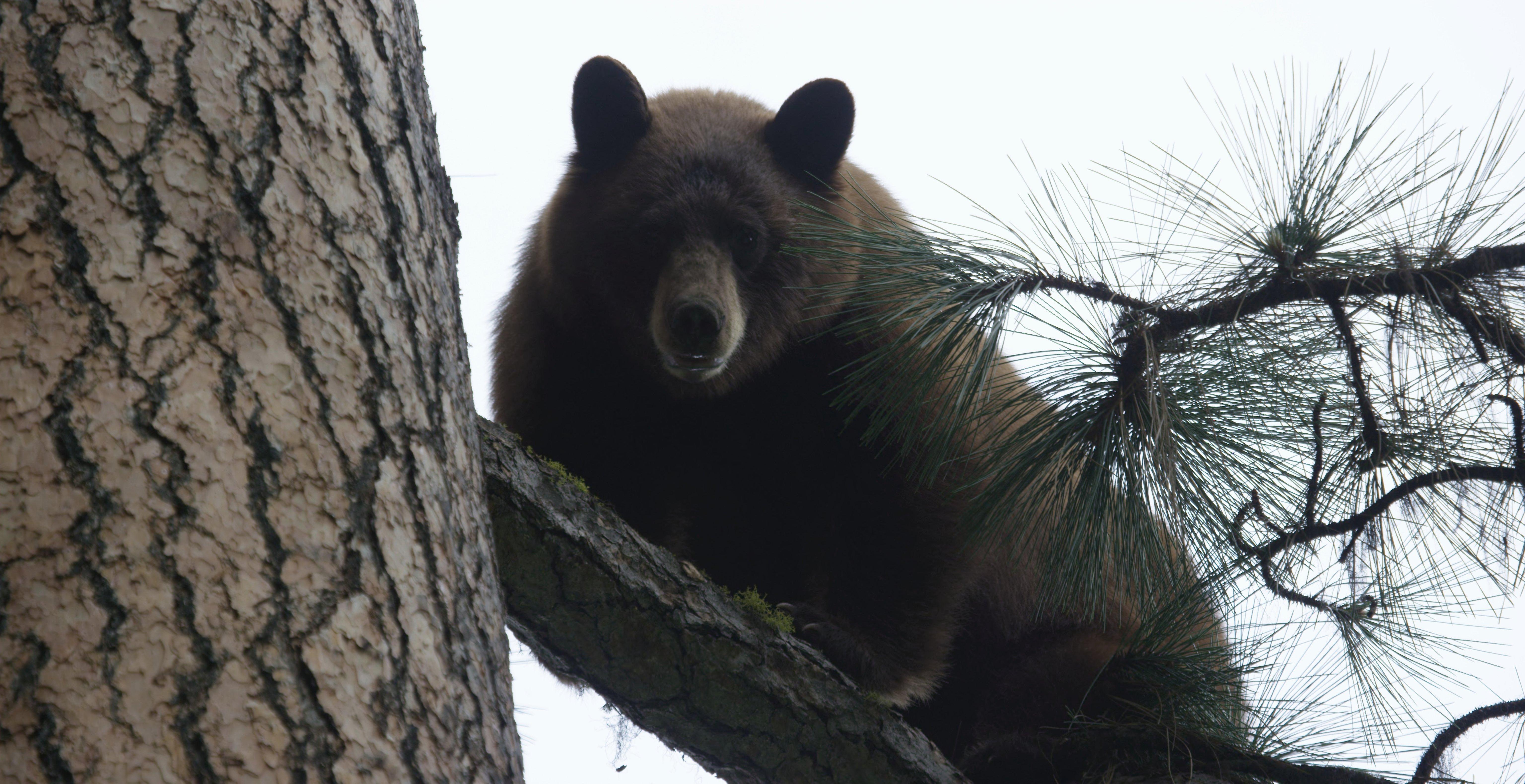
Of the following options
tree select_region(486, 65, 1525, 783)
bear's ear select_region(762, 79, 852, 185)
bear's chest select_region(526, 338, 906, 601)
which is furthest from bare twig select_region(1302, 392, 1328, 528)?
bear's ear select_region(762, 79, 852, 185)

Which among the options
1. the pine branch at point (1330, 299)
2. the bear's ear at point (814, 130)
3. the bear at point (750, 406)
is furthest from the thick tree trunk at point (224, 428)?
the bear's ear at point (814, 130)

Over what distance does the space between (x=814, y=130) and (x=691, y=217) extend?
1.79 ft

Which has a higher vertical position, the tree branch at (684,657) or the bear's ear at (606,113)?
the bear's ear at (606,113)

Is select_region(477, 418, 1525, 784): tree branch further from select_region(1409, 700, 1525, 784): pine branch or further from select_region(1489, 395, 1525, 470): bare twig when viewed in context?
select_region(1489, 395, 1525, 470): bare twig

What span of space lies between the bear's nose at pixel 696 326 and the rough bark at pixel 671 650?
29.4 inches

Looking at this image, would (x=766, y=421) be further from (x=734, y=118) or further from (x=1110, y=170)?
(x=1110, y=170)

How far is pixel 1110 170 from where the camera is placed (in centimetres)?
215

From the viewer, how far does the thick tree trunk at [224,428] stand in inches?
44.7

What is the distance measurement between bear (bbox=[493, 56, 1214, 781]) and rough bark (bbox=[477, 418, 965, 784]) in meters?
0.61

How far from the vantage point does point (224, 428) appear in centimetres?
127

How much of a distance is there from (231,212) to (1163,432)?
1633 millimetres

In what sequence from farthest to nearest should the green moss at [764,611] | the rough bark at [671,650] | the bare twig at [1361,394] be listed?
the green moss at [764,611] < the rough bark at [671,650] < the bare twig at [1361,394]

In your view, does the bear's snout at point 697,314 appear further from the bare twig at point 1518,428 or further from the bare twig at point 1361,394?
the bare twig at point 1518,428

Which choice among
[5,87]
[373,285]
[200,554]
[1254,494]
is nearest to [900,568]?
[1254,494]
